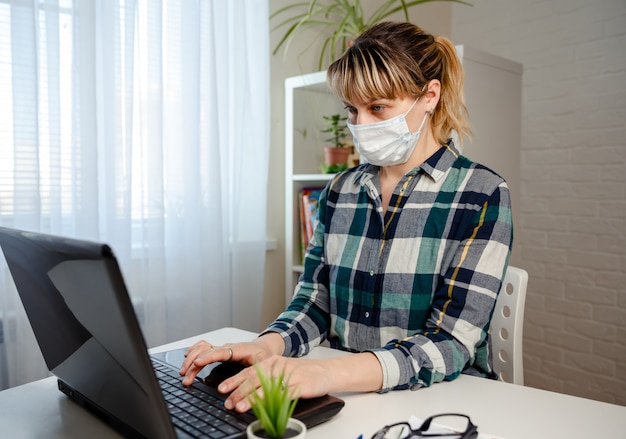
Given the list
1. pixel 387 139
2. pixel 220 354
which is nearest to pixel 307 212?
pixel 387 139

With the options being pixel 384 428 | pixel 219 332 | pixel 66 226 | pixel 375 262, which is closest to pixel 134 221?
pixel 66 226

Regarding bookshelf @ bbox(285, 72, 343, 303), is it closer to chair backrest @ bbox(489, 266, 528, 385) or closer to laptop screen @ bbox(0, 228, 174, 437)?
chair backrest @ bbox(489, 266, 528, 385)

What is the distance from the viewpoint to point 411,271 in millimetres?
1177

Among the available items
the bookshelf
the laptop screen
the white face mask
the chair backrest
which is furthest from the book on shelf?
the laptop screen

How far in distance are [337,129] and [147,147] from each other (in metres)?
0.79

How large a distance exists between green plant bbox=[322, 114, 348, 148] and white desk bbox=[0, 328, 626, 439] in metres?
1.47

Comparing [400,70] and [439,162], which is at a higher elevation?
[400,70]

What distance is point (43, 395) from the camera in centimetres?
92

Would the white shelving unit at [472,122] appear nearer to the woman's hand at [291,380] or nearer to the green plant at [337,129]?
the green plant at [337,129]

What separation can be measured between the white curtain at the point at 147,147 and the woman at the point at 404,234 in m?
0.74

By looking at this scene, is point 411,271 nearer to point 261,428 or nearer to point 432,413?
point 432,413

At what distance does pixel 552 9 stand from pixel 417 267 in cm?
198

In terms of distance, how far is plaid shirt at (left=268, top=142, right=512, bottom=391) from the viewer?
1.03 metres

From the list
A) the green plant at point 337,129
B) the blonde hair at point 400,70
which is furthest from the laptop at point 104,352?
the green plant at point 337,129
